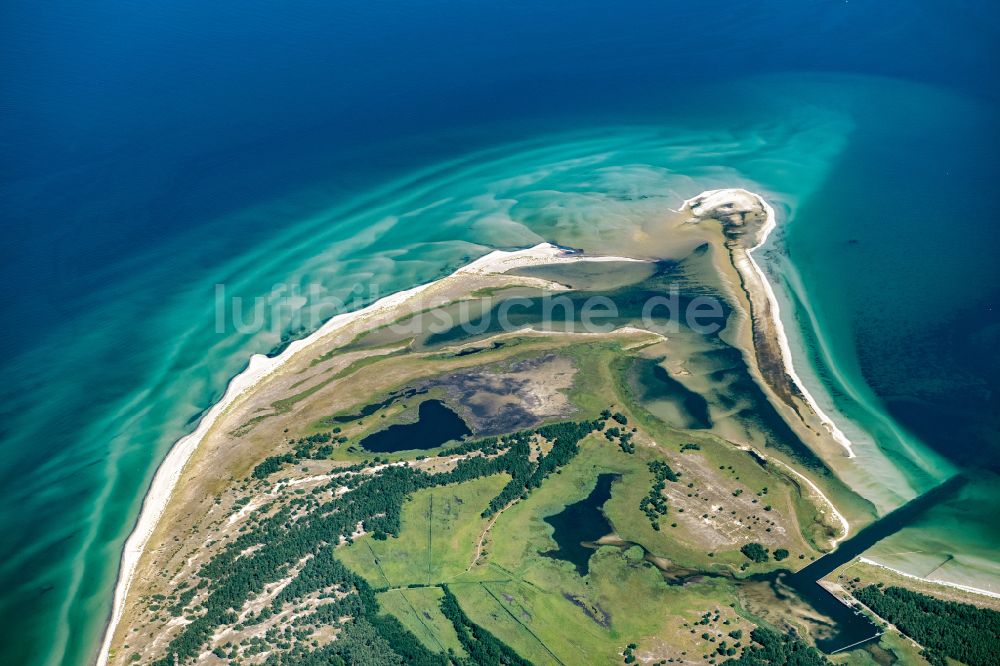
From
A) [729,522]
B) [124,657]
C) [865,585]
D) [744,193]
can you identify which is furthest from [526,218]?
[124,657]

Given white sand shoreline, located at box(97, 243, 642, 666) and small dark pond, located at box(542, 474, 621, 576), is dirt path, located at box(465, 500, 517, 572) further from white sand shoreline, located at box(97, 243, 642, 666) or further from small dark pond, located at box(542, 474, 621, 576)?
white sand shoreline, located at box(97, 243, 642, 666)

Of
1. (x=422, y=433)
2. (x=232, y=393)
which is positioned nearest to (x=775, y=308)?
(x=422, y=433)

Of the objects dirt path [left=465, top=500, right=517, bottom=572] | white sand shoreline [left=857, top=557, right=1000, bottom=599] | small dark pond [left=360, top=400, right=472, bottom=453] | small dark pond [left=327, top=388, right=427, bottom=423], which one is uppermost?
small dark pond [left=327, top=388, right=427, bottom=423]

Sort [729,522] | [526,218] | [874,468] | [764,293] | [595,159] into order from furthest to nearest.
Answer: [595,159]
[526,218]
[764,293]
[874,468]
[729,522]

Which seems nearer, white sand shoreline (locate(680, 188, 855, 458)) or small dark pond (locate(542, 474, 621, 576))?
small dark pond (locate(542, 474, 621, 576))

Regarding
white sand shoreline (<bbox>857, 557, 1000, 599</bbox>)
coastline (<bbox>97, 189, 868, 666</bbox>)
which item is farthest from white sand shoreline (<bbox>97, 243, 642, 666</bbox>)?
white sand shoreline (<bbox>857, 557, 1000, 599</bbox>)

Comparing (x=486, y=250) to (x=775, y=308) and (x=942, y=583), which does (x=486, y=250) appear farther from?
(x=942, y=583)

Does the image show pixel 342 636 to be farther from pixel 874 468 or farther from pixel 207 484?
pixel 874 468
